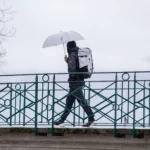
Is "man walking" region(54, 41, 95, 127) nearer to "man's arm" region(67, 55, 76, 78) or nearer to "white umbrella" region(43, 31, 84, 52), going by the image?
"man's arm" region(67, 55, 76, 78)

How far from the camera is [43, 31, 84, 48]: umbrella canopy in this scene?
1283 centimetres

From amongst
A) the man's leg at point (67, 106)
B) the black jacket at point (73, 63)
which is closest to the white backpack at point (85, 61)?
the black jacket at point (73, 63)

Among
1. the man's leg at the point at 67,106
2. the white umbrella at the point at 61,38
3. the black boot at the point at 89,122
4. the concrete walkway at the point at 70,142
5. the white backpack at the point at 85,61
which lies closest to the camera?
the concrete walkway at the point at 70,142

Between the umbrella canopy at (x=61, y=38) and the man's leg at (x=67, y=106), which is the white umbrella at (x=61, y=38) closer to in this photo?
the umbrella canopy at (x=61, y=38)

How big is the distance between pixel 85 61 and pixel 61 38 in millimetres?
850

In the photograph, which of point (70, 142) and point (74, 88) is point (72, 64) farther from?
point (70, 142)

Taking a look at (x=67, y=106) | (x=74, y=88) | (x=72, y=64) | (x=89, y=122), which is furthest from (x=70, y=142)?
(x=72, y=64)

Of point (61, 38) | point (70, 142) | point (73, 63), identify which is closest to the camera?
point (70, 142)

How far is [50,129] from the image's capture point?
12.1 meters

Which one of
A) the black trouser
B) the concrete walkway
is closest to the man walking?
the black trouser

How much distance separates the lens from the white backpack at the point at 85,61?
1230 centimetres

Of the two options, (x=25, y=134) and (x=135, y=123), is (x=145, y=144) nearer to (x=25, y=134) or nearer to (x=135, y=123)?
(x=135, y=123)

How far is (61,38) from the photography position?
12906 millimetres

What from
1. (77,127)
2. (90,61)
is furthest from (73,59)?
(77,127)
